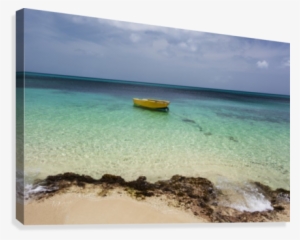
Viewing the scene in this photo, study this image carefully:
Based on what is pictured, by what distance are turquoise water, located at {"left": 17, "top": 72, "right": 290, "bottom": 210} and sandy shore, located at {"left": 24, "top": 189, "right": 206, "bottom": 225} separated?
240 mm

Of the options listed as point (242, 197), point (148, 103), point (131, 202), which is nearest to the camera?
point (131, 202)

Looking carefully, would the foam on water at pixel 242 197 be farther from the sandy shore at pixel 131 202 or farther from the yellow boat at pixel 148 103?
the yellow boat at pixel 148 103

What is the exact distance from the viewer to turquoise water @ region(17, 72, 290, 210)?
165 inches

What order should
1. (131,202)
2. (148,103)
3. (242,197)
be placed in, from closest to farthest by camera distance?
(131,202) → (148,103) → (242,197)

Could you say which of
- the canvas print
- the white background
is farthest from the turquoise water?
the white background

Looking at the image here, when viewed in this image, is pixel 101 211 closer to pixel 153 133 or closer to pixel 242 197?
pixel 153 133

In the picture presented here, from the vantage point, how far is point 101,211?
4.27 meters

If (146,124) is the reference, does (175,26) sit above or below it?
above

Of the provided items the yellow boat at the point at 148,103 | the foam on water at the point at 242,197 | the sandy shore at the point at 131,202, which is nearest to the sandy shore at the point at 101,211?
the sandy shore at the point at 131,202

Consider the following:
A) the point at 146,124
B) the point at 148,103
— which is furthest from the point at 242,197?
the point at 148,103

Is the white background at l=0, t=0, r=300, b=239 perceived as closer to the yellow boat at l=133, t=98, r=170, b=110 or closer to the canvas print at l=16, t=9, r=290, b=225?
the canvas print at l=16, t=9, r=290, b=225

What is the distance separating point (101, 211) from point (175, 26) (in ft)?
7.10

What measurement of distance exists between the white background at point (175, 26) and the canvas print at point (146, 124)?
10cm

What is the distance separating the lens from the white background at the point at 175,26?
160 inches
